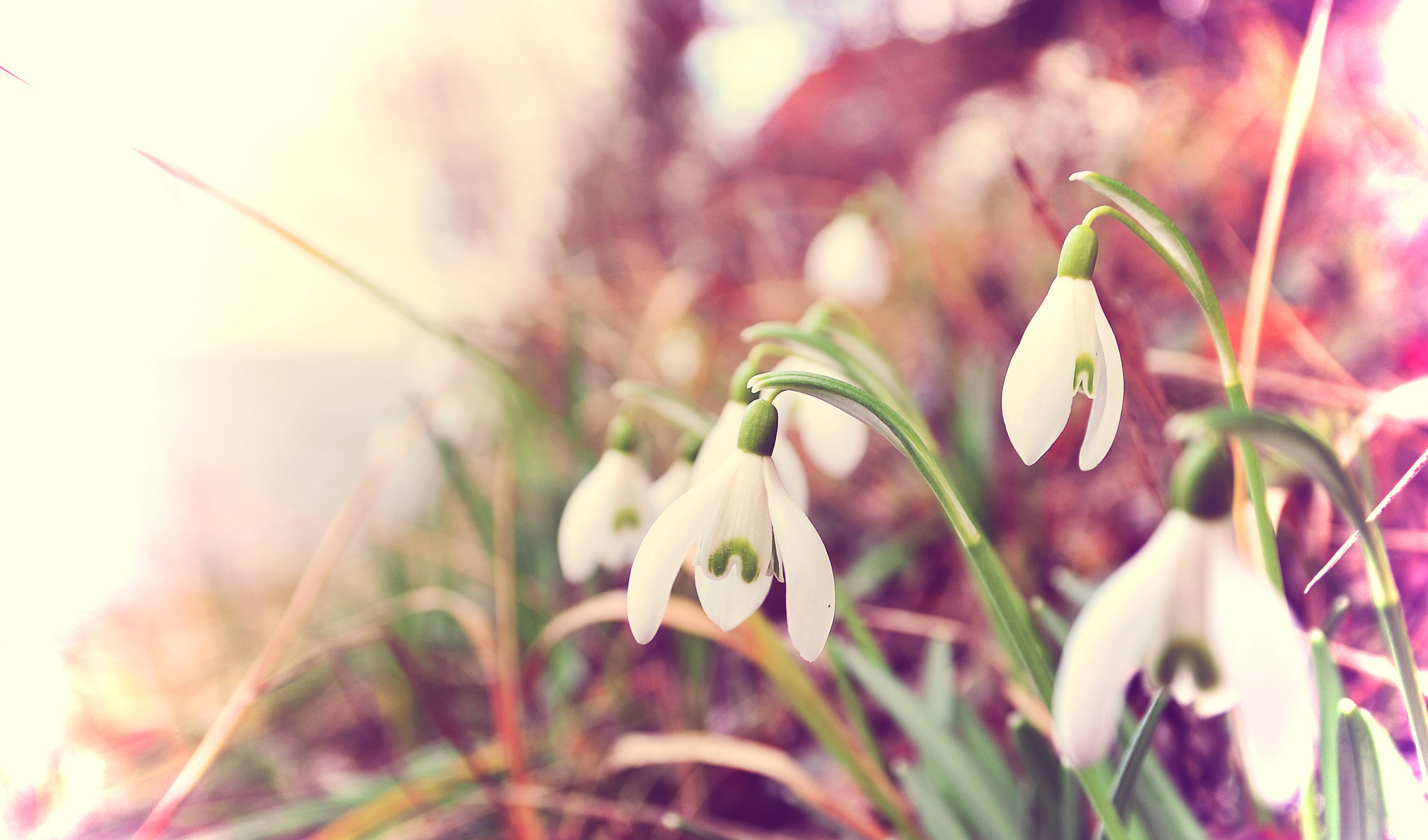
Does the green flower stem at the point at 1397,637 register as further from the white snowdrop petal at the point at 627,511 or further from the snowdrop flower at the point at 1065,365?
the white snowdrop petal at the point at 627,511

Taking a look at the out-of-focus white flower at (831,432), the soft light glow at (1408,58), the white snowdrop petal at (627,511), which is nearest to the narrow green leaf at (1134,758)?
the out-of-focus white flower at (831,432)

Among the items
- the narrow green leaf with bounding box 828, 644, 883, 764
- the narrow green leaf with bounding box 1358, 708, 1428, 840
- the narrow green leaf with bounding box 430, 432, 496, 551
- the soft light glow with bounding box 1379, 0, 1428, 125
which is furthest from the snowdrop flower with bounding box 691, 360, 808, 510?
the soft light glow with bounding box 1379, 0, 1428, 125

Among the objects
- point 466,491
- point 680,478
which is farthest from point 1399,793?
point 466,491

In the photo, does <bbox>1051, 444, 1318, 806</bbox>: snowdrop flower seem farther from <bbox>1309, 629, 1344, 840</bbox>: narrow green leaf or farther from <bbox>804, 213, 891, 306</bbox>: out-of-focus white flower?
<bbox>804, 213, 891, 306</bbox>: out-of-focus white flower

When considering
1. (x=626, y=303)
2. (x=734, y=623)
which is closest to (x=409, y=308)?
(x=734, y=623)

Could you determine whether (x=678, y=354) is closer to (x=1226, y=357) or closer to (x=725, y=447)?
(x=725, y=447)

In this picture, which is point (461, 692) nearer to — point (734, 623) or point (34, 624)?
point (34, 624)

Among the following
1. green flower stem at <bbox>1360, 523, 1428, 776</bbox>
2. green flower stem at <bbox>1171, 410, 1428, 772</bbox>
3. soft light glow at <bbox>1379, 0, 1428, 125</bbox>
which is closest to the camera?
green flower stem at <bbox>1171, 410, 1428, 772</bbox>
